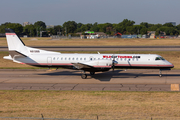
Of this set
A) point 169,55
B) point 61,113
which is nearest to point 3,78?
point 61,113

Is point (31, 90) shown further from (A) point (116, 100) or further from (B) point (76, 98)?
(A) point (116, 100)

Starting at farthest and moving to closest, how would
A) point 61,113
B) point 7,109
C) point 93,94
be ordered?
point 93,94 → point 7,109 → point 61,113

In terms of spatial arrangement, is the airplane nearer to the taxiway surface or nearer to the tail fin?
the tail fin

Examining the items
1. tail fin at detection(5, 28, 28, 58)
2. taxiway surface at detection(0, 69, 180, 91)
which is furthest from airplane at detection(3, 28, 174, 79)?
taxiway surface at detection(0, 69, 180, 91)

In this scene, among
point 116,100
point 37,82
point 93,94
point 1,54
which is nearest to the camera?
point 116,100

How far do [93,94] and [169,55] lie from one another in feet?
104

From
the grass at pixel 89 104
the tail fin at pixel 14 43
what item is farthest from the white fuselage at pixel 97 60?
the grass at pixel 89 104

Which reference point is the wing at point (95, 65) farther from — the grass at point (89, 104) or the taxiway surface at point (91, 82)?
the grass at point (89, 104)

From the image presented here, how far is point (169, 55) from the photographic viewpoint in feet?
150

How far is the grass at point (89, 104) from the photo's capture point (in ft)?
45.2

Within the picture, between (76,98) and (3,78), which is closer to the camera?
(76,98)

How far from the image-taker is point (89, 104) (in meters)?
16.4

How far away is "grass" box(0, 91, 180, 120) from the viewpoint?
45.2ft

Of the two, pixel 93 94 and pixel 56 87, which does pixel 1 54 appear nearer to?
pixel 56 87
